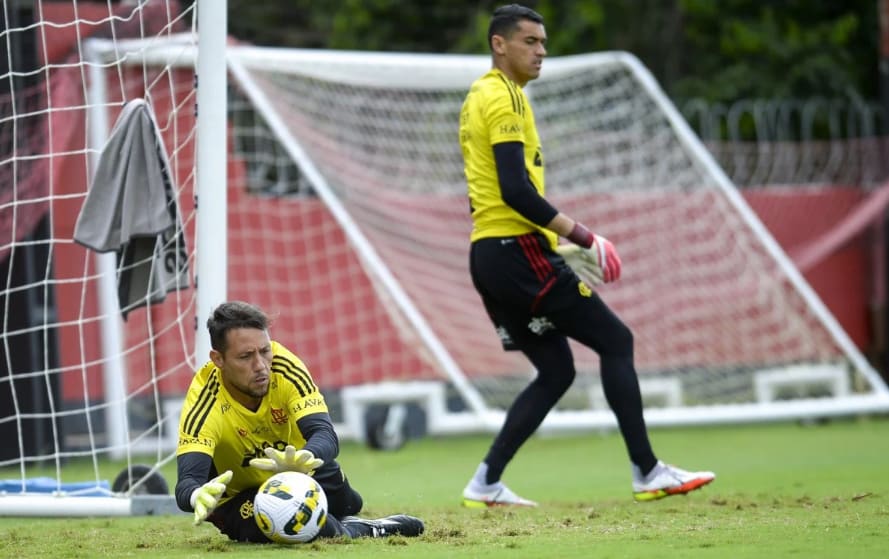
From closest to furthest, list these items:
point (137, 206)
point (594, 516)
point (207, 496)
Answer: point (207, 496) < point (594, 516) < point (137, 206)

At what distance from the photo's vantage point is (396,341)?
498 inches

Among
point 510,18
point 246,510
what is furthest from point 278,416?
point 510,18

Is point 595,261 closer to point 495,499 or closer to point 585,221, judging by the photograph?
point 495,499

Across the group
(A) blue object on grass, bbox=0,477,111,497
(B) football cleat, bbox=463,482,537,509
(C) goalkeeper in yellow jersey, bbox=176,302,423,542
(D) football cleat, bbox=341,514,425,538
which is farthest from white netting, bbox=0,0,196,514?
(D) football cleat, bbox=341,514,425,538

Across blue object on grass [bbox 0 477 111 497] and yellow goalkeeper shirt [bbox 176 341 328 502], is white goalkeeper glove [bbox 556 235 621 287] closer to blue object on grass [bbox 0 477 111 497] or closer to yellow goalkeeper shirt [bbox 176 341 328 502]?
yellow goalkeeper shirt [bbox 176 341 328 502]

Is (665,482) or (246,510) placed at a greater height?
(246,510)

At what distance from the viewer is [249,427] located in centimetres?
547

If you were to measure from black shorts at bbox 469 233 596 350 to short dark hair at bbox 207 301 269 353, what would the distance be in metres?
1.53

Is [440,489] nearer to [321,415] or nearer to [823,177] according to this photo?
[321,415]

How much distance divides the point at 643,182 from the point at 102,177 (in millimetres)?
6827

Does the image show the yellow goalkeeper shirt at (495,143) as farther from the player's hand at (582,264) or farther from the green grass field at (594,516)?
the green grass field at (594,516)

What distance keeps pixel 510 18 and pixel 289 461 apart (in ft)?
8.32

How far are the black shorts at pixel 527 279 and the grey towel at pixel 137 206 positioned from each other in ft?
4.53

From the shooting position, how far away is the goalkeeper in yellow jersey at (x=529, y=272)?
6.58m
